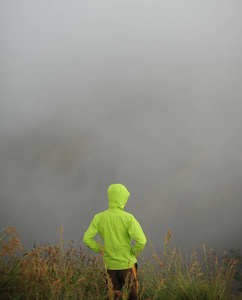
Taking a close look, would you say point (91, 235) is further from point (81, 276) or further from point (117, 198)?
point (81, 276)

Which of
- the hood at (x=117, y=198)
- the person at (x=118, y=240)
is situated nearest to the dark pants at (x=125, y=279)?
the person at (x=118, y=240)

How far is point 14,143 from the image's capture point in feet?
241

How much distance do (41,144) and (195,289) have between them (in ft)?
259

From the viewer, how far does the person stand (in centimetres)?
330

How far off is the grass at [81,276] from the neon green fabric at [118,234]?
0.79ft

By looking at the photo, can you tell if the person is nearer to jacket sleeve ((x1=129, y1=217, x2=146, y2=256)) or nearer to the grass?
jacket sleeve ((x1=129, y1=217, x2=146, y2=256))

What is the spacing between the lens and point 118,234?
3.34 meters

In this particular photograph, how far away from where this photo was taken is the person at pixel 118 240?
3297mm

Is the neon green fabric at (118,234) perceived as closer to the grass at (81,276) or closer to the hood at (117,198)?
the hood at (117,198)

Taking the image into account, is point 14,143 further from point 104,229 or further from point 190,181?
point 104,229

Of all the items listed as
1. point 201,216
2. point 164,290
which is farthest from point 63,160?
point 164,290

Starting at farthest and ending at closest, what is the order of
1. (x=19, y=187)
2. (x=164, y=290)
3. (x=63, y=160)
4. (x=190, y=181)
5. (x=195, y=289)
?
1. (x=63, y=160)
2. (x=190, y=181)
3. (x=19, y=187)
4. (x=164, y=290)
5. (x=195, y=289)

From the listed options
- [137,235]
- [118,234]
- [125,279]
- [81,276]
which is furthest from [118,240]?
[81,276]

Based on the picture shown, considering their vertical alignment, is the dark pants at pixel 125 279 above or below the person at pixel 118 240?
below
